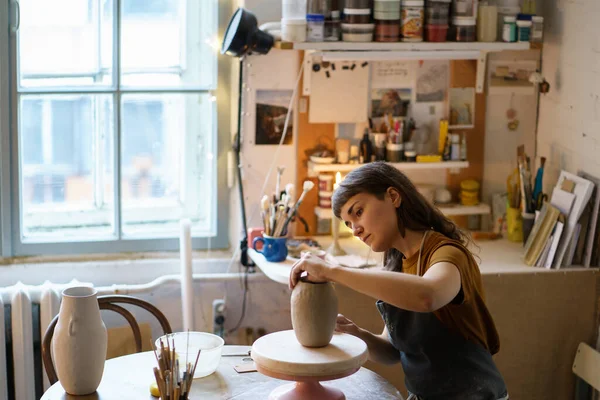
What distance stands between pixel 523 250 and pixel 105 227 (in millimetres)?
1745

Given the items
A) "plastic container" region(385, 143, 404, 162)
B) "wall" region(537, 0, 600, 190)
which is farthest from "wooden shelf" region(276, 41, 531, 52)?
"plastic container" region(385, 143, 404, 162)

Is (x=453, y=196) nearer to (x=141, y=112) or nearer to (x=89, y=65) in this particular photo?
(x=141, y=112)

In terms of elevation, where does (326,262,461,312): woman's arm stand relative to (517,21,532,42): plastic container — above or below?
below

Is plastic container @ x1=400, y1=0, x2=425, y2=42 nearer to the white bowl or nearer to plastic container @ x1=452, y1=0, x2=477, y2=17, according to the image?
plastic container @ x1=452, y1=0, x2=477, y2=17

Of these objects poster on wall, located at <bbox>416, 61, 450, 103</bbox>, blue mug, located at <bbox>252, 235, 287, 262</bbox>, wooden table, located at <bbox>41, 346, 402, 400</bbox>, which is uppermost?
poster on wall, located at <bbox>416, 61, 450, 103</bbox>

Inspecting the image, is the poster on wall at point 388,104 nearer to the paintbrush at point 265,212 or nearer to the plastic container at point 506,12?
the plastic container at point 506,12

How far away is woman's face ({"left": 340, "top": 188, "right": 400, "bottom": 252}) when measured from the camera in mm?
2273

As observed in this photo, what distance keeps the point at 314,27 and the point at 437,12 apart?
0.51m

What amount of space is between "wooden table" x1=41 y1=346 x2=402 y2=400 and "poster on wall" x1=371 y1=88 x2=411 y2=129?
1428mm

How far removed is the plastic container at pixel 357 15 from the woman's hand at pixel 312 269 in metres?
1.40

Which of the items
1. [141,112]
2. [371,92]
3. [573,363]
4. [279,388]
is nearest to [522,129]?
[371,92]

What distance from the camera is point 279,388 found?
238 centimetres

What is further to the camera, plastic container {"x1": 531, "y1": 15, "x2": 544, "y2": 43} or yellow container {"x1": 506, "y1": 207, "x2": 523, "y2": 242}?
yellow container {"x1": 506, "y1": 207, "x2": 523, "y2": 242}

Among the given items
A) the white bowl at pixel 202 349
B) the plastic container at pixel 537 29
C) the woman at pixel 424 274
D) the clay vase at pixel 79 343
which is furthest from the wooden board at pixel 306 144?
the clay vase at pixel 79 343
